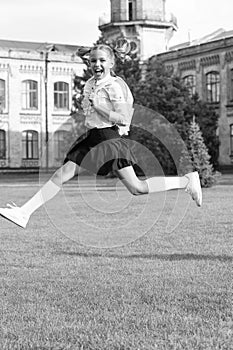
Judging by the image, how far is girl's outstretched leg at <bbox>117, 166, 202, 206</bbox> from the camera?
8.20m

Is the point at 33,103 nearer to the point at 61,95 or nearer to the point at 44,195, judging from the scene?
the point at 61,95

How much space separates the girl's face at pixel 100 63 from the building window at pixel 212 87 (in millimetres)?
52691

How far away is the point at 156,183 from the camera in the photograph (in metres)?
8.44

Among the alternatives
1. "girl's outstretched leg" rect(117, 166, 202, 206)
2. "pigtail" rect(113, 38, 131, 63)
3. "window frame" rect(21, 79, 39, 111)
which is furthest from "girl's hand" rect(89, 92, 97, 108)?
"window frame" rect(21, 79, 39, 111)

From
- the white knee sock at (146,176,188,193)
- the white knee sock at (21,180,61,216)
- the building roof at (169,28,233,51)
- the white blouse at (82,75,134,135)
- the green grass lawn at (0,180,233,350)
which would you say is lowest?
the green grass lawn at (0,180,233,350)

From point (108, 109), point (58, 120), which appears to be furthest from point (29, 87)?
point (108, 109)

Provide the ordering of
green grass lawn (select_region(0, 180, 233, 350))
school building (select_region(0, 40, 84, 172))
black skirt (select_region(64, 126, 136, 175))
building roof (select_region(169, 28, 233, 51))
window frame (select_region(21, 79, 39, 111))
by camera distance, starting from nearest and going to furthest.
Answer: green grass lawn (select_region(0, 180, 233, 350)) < black skirt (select_region(64, 126, 136, 175)) < building roof (select_region(169, 28, 233, 51)) < school building (select_region(0, 40, 84, 172)) < window frame (select_region(21, 79, 39, 111))

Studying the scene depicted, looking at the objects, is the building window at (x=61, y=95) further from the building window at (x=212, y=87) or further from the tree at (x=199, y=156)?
the tree at (x=199, y=156)

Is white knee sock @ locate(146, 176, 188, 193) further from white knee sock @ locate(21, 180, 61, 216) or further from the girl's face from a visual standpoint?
the girl's face

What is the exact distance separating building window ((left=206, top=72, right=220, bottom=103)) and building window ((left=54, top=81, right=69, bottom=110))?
46.9 ft

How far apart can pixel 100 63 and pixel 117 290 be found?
2381mm

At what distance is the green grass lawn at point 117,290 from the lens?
558cm

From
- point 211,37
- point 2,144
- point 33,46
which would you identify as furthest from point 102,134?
point 33,46

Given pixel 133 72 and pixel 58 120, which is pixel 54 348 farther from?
pixel 58 120
